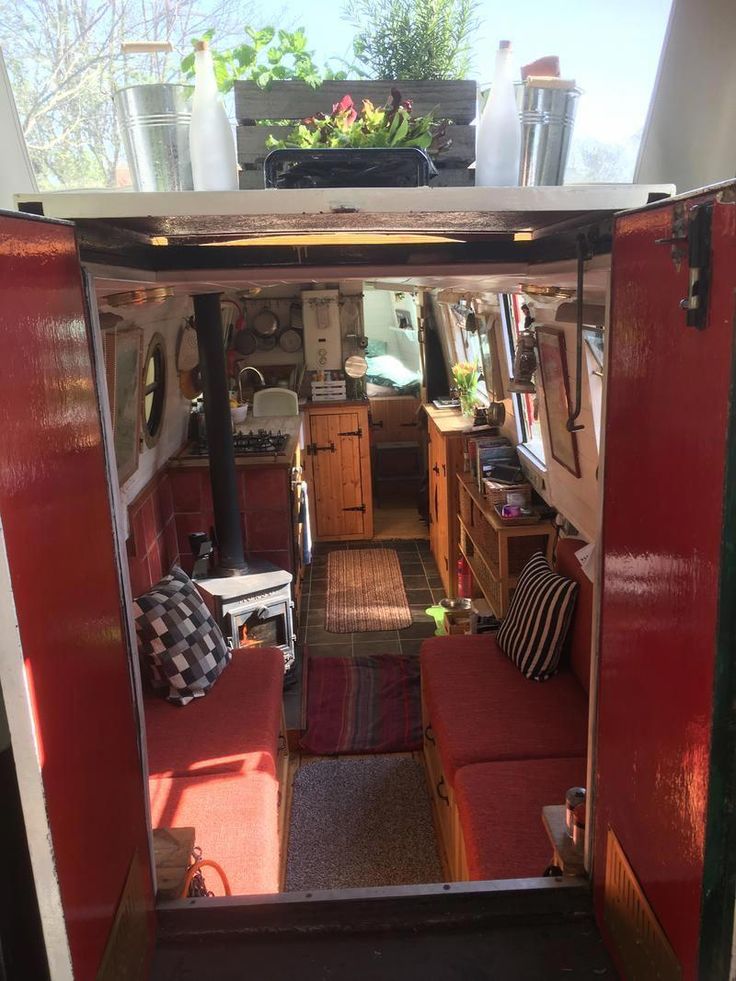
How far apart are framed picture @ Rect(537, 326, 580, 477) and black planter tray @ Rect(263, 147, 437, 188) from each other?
2.41 metres

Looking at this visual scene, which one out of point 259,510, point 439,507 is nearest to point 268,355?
point 439,507

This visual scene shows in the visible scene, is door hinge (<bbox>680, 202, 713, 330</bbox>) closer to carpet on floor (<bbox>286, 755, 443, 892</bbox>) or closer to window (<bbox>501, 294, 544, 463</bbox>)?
carpet on floor (<bbox>286, 755, 443, 892</bbox>)

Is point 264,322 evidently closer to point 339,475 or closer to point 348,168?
point 339,475

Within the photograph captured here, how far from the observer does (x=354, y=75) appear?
1794mm

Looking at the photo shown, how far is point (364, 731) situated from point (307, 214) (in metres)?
3.90

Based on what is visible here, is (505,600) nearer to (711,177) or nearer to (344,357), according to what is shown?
(711,177)

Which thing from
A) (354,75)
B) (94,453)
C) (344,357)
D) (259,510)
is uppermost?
(354,75)

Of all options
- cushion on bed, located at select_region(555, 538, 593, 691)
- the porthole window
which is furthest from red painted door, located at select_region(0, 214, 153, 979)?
the porthole window

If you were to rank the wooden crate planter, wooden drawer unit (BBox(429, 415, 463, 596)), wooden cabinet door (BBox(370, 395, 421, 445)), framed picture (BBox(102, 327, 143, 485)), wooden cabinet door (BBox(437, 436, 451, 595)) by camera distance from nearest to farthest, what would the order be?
the wooden crate planter < framed picture (BBox(102, 327, 143, 485)) < wooden drawer unit (BBox(429, 415, 463, 596)) < wooden cabinet door (BBox(437, 436, 451, 595)) < wooden cabinet door (BBox(370, 395, 421, 445))

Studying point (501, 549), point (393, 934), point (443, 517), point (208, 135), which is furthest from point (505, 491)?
point (208, 135)

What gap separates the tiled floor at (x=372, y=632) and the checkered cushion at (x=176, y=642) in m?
1.04

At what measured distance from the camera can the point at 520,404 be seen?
18.4 ft

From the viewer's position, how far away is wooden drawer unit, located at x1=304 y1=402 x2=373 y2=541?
7852mm

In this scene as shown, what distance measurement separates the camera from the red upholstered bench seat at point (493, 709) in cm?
331
